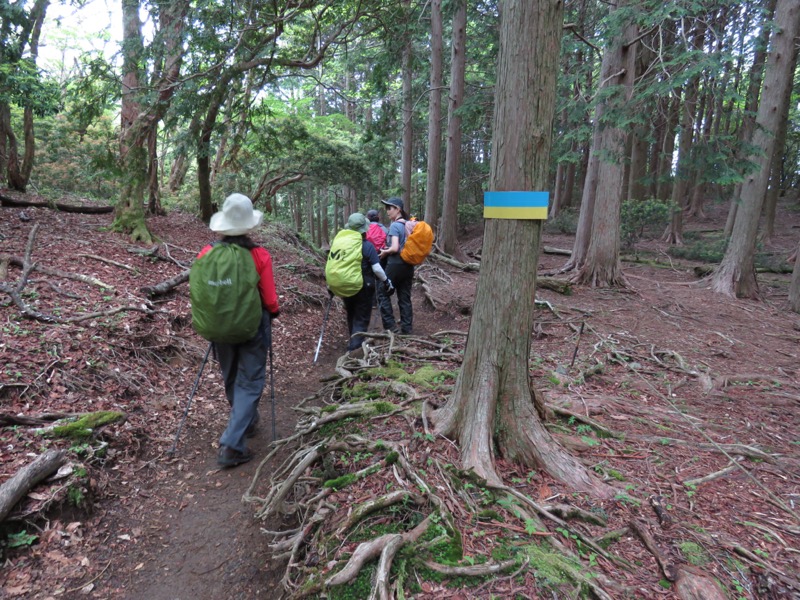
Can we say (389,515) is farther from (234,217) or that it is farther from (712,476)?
(234,217)

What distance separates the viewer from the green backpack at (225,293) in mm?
3412

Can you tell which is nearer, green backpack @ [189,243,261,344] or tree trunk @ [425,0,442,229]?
green backpack @ [189,243,261,344]

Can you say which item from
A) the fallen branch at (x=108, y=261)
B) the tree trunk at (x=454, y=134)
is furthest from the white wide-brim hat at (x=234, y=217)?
the tree trunk at (x=454, y=134)

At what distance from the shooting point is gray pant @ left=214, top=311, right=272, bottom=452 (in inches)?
146

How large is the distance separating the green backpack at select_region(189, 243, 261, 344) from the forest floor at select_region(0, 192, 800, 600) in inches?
48.6

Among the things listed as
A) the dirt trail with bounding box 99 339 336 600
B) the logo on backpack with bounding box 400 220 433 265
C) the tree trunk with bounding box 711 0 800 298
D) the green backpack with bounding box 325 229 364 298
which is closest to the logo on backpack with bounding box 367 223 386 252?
the logo on backpack with bounding box 400 220 433 265

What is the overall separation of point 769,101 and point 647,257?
633cm

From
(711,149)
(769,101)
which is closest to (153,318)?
(711,149)

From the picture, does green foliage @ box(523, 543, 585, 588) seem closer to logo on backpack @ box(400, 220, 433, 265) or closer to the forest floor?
the forest floor

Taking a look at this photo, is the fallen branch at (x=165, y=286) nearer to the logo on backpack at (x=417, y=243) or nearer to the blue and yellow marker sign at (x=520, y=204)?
the logo on backpack at (x=417, y=243)

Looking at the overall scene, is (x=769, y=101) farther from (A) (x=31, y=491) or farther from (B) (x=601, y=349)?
(A) (x=31, y=491)

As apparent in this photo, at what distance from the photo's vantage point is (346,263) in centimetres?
575

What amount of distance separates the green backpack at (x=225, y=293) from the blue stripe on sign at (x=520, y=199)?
206 cm

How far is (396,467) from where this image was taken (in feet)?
8.95
